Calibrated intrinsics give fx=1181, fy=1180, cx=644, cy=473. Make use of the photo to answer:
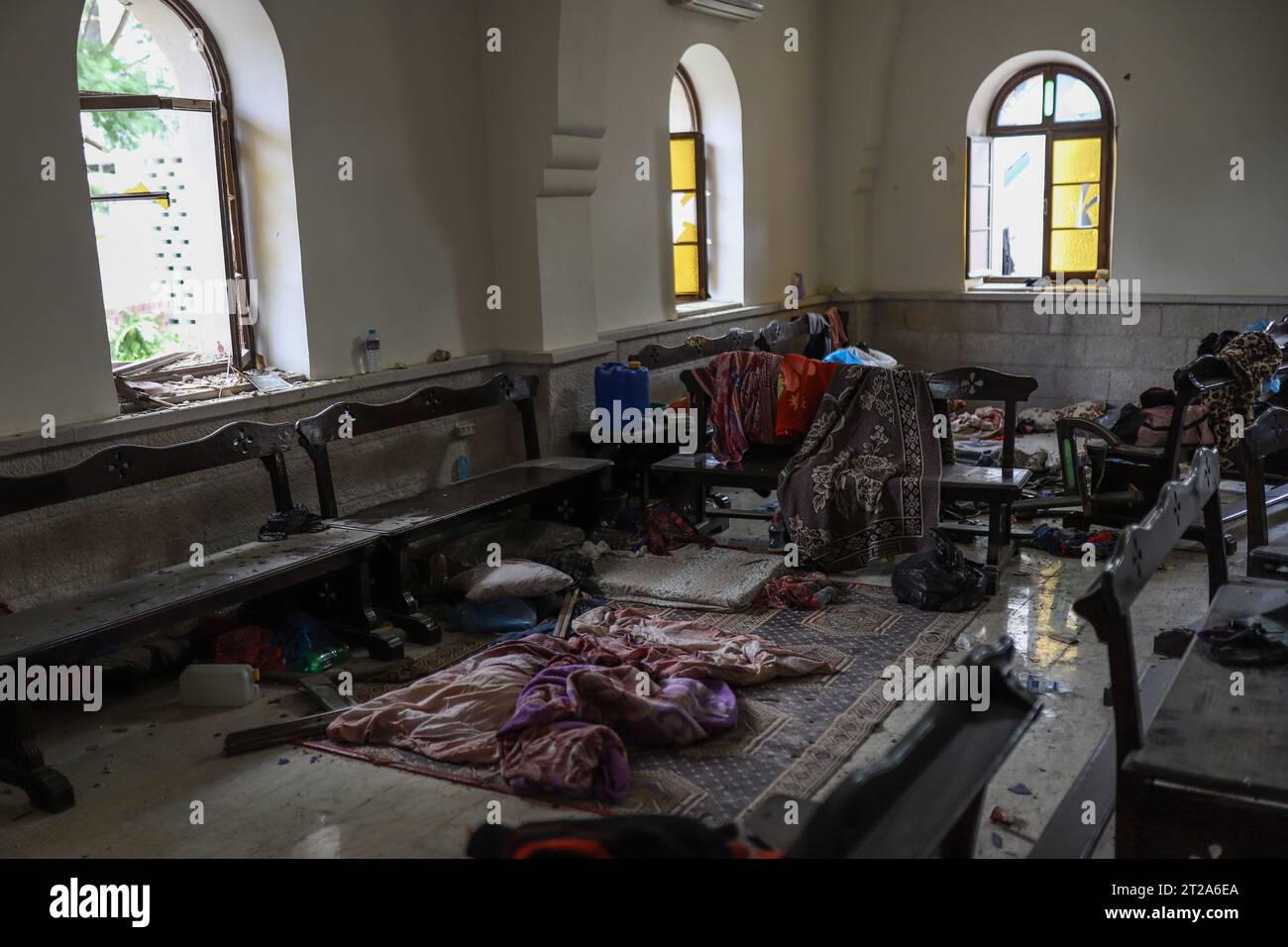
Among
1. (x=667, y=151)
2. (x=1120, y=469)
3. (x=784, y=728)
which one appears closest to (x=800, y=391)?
(x=1120, y=469)

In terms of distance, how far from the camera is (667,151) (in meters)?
8.43

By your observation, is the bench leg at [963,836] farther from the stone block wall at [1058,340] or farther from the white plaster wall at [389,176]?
the stone block wall at [1058,340]

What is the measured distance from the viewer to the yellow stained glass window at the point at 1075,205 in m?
10.1

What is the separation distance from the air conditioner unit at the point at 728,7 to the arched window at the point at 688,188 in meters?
0.55

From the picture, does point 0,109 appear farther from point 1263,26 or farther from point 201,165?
point 1263,26

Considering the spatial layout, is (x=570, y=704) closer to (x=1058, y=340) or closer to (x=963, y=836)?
(x=963, y=836)

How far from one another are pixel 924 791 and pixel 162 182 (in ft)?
16.4

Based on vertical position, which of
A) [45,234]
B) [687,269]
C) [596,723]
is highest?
[45,234]

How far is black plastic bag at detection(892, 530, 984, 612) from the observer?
18.3 ft

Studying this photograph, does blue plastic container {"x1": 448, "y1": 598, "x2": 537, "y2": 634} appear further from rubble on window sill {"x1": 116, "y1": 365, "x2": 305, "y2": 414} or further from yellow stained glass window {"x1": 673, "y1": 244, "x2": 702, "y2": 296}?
yellow stained glass window {"x1": 673, "y1": 244, "x2": 702, "y2": 296}

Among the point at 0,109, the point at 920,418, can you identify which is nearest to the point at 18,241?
the point at 0,109

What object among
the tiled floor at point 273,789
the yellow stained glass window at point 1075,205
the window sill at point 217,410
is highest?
the yellow stained glass window at point 1075,205

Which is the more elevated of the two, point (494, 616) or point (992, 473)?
point (992, 473)

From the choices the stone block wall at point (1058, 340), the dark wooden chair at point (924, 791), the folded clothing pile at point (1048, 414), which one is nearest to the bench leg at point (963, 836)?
the dark wooden chair at point (924, 791)
